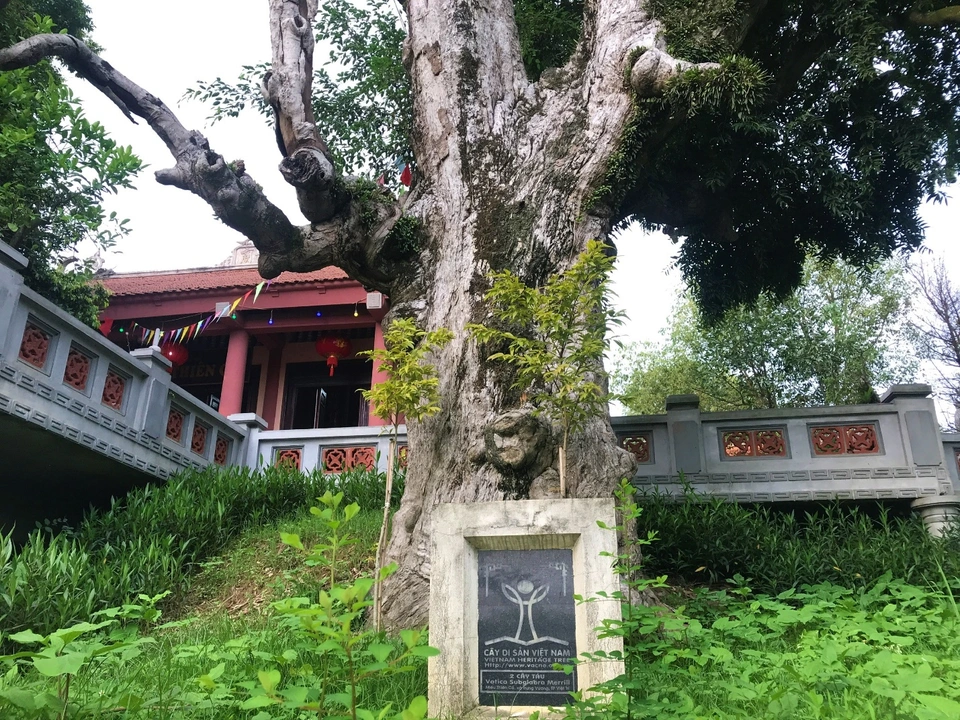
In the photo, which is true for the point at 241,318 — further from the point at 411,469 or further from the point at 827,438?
the point at 827,438

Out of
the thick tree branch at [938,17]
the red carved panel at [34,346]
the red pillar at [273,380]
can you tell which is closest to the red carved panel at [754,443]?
the thick tree branch at [938,17]

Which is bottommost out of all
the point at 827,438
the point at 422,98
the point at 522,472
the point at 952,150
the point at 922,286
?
the point at 522,472

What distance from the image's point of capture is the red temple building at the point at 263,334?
13.2 meters

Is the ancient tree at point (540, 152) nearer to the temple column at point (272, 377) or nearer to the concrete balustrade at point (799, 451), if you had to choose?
the concrete balustrade at point (799, 451)

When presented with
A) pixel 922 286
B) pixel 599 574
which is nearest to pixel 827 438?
pixel 599 574

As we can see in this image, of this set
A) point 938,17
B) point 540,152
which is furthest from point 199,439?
point 938,17

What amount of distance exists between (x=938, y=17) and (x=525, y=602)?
743 cm

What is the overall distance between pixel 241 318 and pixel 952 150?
36.9 ft

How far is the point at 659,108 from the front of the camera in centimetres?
636

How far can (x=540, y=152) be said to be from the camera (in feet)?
21.1

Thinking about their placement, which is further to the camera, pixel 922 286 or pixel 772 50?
pixel 922 286

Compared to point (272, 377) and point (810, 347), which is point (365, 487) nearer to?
point (272, 377)

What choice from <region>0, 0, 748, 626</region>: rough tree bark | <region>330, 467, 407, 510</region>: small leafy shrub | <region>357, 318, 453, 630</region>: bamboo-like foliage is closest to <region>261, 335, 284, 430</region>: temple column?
<region>330, 467, 407, 510</region>: small leafy shrub

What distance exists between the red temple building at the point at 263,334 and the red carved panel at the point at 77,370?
5.37m
